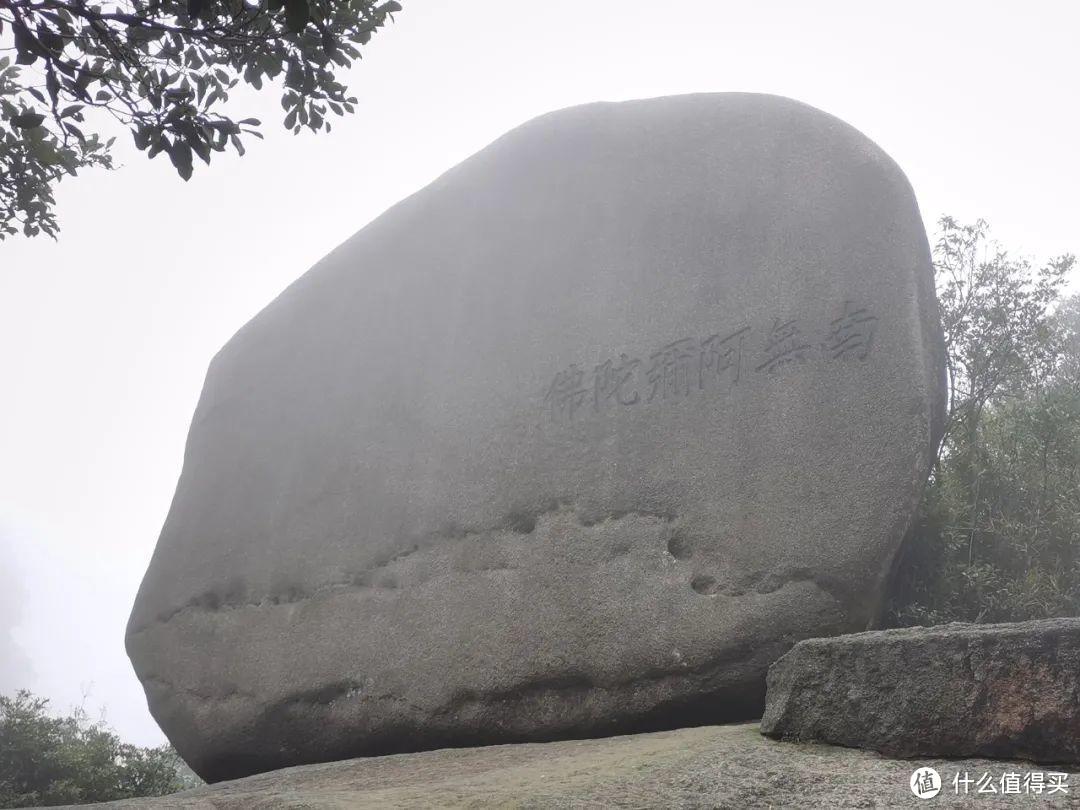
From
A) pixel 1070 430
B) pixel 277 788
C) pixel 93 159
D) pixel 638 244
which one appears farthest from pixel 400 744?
pixel 1070 430

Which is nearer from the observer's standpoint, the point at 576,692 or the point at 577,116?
the point at 576,692

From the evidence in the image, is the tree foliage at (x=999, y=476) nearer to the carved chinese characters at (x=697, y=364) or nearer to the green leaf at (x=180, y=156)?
the carved chinese characters at (x=697, y=364)

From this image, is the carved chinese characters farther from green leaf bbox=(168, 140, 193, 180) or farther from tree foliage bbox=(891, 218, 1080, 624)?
green leaf bbox=(168, 140, 193, 180)

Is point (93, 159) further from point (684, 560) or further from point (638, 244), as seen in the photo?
point (684, 560)

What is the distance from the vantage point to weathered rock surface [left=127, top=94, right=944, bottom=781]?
13.2 feet

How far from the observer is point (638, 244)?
16.6 ft

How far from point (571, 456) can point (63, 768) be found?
16.4ft

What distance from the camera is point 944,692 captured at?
8.64 feet

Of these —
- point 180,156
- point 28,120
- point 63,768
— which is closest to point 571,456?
point 180,156

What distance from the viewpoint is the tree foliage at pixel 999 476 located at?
16.2ft

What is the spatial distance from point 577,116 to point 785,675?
3.88 metres

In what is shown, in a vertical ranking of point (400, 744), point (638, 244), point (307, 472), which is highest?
point (638, 244)

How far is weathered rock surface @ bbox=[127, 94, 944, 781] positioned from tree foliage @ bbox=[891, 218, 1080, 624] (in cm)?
94

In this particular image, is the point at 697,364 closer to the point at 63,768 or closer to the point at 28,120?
the point at 28,120
